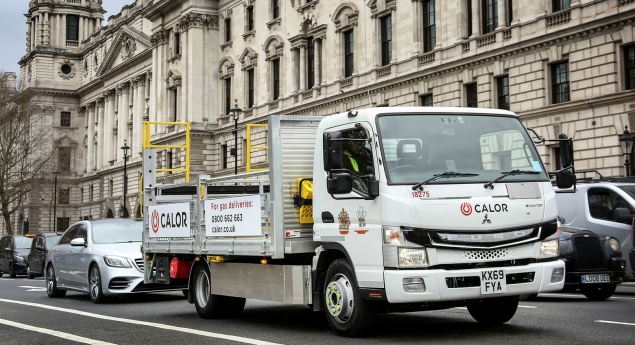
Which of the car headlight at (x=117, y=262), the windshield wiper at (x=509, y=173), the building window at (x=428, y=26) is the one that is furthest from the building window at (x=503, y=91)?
the windshield wiper at (x=509, y=173)

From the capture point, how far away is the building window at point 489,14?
38250 mm

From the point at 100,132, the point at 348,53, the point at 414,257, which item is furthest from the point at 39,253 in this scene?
the point at 100,132

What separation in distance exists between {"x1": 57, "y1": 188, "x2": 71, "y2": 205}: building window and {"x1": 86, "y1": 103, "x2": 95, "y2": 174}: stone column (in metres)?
3.87

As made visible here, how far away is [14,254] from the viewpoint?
34.1 metres

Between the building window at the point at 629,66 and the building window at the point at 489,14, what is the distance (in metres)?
7.21

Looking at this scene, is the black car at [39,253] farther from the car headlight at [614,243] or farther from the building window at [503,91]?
the building window at [503,91]

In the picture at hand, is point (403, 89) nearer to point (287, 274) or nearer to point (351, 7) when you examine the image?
point (351, 7)

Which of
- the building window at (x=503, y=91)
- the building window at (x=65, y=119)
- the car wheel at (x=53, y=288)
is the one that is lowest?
the car wheel at (x=53, y=288)

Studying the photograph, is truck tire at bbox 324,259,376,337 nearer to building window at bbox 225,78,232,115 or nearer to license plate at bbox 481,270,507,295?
license plate at bbox 481,270,507,295

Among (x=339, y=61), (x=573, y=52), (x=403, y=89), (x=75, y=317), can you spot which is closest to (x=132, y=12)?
(x=339, y=61)

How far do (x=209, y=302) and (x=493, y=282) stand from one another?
194 inches

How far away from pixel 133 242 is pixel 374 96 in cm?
2846

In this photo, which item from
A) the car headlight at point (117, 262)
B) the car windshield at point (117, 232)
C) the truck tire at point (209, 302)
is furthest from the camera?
the car windshield at point (117, 232)

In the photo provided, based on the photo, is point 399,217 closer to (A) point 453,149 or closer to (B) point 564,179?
(A) point 453,149
